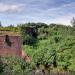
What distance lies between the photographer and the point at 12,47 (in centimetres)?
5459

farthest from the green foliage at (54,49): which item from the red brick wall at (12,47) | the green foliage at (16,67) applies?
the green foliage at (16,67)

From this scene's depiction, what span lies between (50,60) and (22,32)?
6.39 meters

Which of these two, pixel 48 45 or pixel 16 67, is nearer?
pixel 16 67

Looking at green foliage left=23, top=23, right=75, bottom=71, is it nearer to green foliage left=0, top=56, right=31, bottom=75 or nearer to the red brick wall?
the red brick wall

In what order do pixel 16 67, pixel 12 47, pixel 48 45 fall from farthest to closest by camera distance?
pixel 12 47
pixel 48 45
pixel 16 67

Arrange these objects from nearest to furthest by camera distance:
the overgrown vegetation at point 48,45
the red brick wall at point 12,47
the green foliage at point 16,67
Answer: the green foliage at point 16,67 < the overgrown vegetation at point 48,45 < the red brick wall at point 12,47

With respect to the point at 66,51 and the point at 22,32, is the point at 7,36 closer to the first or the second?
the point at 22,32

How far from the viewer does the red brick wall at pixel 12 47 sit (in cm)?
5338

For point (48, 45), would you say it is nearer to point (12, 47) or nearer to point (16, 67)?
point (12, 47)

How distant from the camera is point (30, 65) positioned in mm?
48031

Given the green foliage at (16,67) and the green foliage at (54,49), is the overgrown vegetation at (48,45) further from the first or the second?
the green foliage at (16,67)

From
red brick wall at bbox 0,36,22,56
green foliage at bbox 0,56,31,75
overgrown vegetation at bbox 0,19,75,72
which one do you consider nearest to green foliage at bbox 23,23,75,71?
overgrown vegetation at bbox 0,19,75,72

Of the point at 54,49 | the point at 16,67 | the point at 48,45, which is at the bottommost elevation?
the point at 16,67

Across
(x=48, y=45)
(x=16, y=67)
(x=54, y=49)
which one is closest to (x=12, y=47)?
(x=48, y=45)
